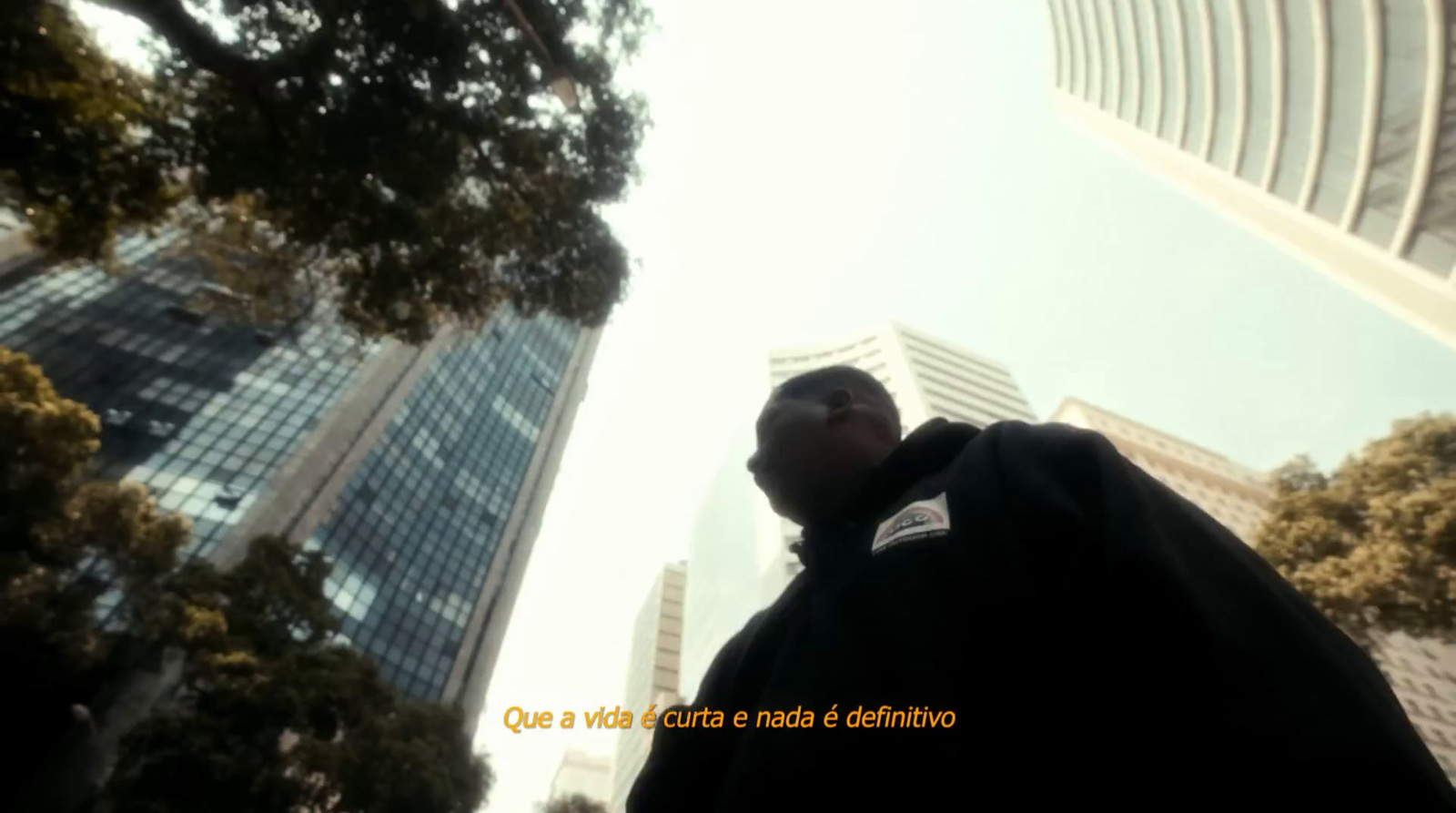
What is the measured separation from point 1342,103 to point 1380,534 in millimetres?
12534

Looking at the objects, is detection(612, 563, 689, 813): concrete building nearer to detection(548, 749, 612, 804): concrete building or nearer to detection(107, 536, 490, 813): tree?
detection(548, 749, 612, 804): concrete building

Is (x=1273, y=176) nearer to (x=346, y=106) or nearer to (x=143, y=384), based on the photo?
(x=346, y=106)

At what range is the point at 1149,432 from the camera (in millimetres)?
59000

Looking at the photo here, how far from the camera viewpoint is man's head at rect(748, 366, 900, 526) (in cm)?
200

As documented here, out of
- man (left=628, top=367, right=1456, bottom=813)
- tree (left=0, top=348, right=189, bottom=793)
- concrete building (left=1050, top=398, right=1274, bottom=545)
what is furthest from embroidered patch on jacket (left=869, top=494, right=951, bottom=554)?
concrete building (left=1050, top=398, right=1274, bottom=545)

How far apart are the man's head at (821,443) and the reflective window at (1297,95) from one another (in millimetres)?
24206

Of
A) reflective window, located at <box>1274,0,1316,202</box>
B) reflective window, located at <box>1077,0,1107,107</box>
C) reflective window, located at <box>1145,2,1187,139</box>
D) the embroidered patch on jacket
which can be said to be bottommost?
the embroidered patch on jacket

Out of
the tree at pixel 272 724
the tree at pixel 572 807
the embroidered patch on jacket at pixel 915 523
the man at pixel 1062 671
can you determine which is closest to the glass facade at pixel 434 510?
the tree at pixel 272 724

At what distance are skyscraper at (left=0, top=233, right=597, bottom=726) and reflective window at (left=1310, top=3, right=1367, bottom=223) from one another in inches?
1022

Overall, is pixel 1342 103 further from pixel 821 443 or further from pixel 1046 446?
pixel 1046 446

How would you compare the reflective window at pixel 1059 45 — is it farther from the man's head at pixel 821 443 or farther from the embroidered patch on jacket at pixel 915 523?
the embroidered patch on jacket at pixel 915 523

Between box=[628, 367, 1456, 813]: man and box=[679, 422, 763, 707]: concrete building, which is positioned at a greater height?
box=[679, 422, 763, 707]: concrete building

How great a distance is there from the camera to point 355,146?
31.4 ft

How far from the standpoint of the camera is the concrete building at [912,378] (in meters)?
46.6
